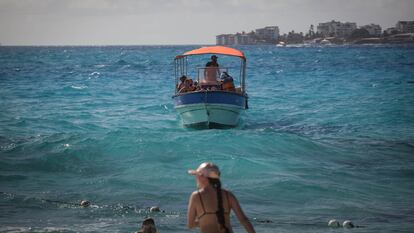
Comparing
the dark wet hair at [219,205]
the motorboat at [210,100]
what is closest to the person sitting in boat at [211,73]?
the motorboat at [210,100]

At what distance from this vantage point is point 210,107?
2169cm

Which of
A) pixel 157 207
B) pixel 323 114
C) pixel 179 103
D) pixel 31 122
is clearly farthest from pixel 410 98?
pixel 157 207

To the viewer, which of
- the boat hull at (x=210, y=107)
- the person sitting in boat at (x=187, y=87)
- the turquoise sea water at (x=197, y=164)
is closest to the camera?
the turquoise sea water at (x=197, y=164)

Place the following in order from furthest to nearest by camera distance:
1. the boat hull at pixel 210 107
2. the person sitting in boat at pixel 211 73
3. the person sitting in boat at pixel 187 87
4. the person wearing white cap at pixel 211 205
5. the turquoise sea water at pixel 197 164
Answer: the person sitting in boat at pixel 187 87 → the person sitting in boat at pixel 211 73 → the boat hull at pixel 210 107 → the turquoise sea water at pixel 197 164 → the person wearing white cap at pixel 211 205

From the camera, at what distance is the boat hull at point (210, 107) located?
2153 cm

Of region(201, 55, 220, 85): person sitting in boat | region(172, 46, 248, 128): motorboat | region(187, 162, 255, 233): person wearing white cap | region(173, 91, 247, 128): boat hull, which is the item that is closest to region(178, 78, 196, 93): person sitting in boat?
region(172, 46, 248, 128): motorboat

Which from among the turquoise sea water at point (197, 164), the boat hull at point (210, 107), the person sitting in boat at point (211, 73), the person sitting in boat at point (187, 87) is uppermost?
the person sitting in boat at point (211, 73)

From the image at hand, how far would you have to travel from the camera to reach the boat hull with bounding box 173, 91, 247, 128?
848 inches

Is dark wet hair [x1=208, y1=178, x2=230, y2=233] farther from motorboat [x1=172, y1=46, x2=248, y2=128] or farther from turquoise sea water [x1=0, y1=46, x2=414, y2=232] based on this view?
motorboat [x1=172, y1=46, x2=248, y2=128]

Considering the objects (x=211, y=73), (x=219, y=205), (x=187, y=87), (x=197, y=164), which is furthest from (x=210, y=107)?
(x=219, y=205)

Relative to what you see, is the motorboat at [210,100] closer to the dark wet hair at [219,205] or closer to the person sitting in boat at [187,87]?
the person sitting in boat at [187,87]

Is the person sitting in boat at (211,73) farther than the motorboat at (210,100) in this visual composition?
Yes

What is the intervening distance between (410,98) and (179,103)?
17.7 meters

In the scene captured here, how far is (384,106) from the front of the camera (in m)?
32.4
